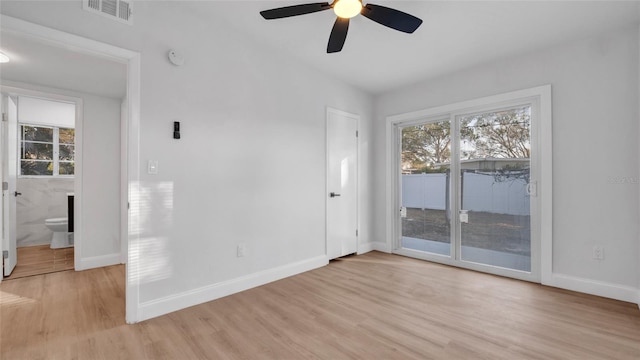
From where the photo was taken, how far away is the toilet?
14.8 feet

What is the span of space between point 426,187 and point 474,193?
0.66 m

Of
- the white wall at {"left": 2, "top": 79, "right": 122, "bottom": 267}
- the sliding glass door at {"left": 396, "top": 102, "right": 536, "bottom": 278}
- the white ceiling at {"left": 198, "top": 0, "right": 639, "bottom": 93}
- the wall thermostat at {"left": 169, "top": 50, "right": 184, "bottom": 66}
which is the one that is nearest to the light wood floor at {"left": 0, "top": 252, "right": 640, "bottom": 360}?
the sliding glass door at {"left": 396, "top": 102, "right": 536, "bottom": 278}

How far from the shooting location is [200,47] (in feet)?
8.82

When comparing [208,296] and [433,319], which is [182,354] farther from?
[433,319]

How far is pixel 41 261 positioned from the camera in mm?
3924

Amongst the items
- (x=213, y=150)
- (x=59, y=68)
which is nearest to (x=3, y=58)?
(x=59, y=68)

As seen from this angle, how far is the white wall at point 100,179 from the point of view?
3.76 metres

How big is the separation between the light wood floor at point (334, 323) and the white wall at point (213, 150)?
0.40 m

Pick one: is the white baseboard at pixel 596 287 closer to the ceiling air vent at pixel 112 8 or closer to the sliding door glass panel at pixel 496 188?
the sliding door glass panel at pixel 496 188

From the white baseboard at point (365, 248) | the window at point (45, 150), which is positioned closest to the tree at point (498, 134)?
the white baseboard at point (365, 248)

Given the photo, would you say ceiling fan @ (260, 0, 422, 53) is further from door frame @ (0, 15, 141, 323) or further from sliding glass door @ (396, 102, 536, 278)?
sliding glass door @ (396, 102, 536, 278)

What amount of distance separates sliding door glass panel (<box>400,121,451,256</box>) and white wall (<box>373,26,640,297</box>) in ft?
3.70

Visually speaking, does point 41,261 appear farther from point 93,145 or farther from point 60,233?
point 93,145

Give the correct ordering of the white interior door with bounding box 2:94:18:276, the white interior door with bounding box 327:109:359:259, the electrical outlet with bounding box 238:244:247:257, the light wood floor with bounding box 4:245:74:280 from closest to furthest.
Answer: the electrical outlet with bounding box 238:244:247:257
the white interior door with bounding box 2:94:18:276
the light wood floor with bounding box 4:245:74:280
the white interior door with bounding box 327:109:359:259
